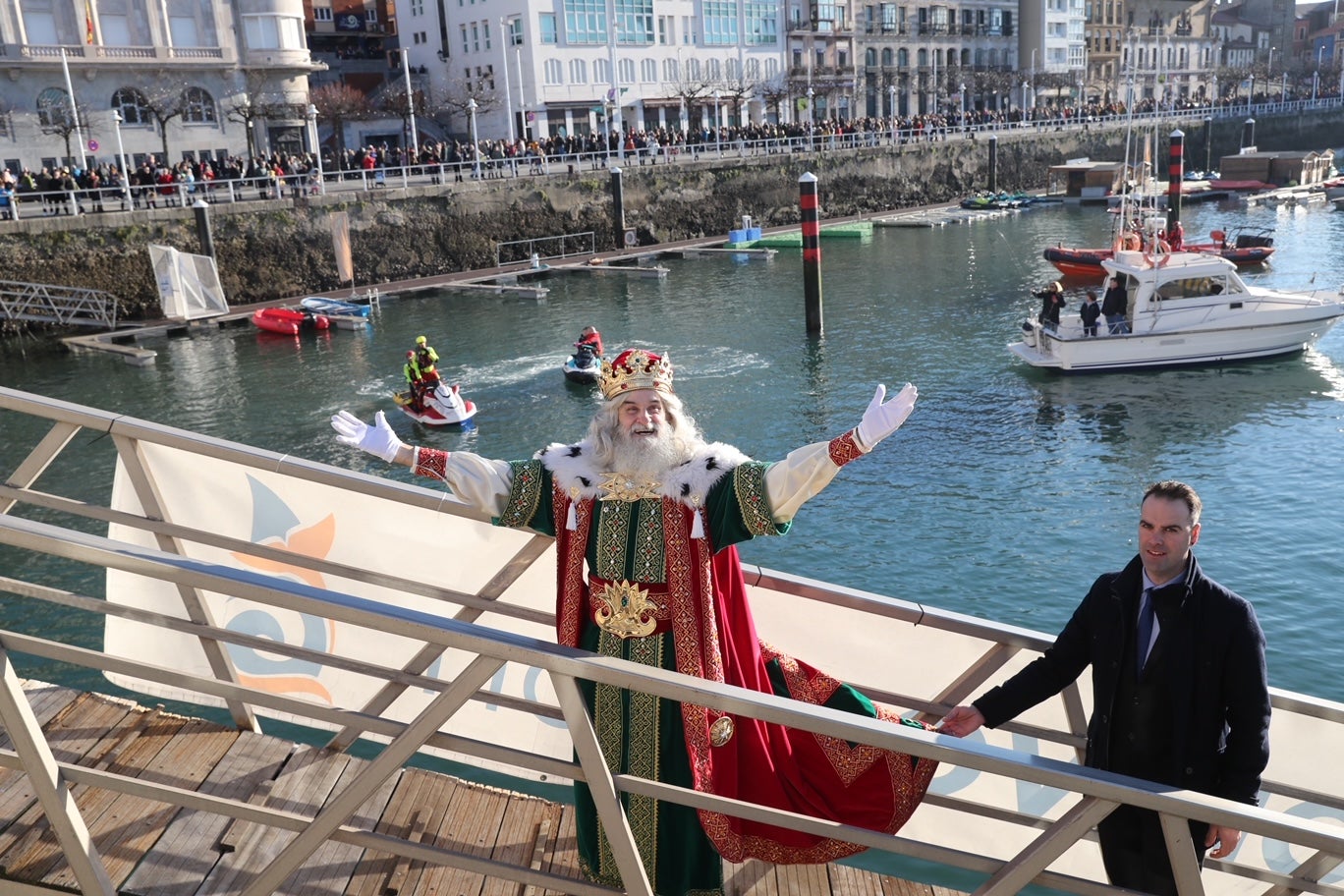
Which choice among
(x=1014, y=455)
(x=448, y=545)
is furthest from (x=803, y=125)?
(x=448, y=545)

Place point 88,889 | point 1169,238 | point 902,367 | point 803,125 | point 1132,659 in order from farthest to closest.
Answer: point 803,125
point 1169,238
point 902,367
point 1132,659
point 88,889

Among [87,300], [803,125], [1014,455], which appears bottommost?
[1014,455]

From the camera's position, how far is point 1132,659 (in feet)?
11.5

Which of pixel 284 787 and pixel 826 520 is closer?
pixel 284 787

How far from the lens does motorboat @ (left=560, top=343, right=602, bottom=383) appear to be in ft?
79.3

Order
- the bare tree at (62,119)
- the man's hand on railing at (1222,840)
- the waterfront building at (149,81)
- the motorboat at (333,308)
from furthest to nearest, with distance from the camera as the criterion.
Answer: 1. the waterfront building at (149,81)
2. the bare tree at (62,119)
3. the motorboat at (333,308)
4. the man's hand on railing at (1222,840)

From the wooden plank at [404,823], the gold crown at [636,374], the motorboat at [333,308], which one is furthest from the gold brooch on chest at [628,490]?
the motorboat at [333,308]

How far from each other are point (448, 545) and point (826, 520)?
11950 mm

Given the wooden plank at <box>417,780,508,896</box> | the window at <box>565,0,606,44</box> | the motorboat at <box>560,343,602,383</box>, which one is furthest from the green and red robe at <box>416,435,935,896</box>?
the window at <box>565,0,606,44</box>

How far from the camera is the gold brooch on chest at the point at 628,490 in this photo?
156 inches

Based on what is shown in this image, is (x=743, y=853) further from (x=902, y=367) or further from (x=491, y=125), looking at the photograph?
(x=491, y=125)

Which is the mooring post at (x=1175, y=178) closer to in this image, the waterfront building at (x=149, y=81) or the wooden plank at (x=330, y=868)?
the waterfront building at (x=149, y=81)

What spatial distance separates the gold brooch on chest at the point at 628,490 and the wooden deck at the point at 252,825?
1211 millimetres

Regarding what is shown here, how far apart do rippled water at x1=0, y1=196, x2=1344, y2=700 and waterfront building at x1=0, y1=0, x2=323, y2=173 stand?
704 inches
